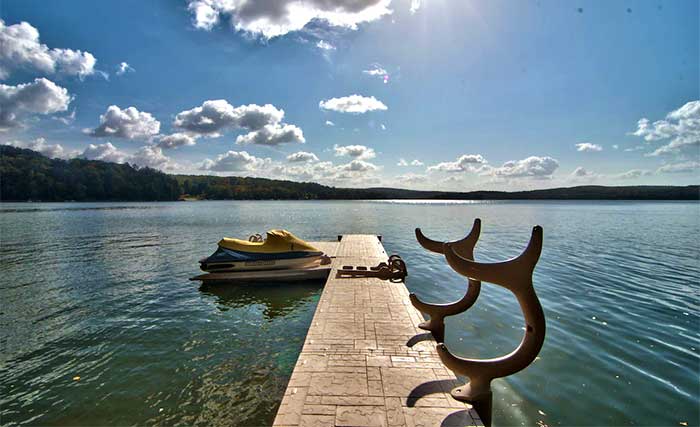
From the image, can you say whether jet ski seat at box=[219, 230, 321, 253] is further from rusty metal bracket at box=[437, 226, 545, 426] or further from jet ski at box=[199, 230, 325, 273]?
rusty metal bracket at box=[437, 226, 545, 426]

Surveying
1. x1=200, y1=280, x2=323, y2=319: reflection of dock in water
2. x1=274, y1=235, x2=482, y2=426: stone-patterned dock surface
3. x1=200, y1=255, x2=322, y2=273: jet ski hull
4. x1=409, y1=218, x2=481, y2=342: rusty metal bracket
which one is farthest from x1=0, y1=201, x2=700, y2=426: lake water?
x1=409, y1=218, x2=481, y2=342: rusty metal bracket

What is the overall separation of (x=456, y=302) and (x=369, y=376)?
239 centimetres

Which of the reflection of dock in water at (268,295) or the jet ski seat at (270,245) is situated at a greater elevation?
the jet ski seat at (270,245)

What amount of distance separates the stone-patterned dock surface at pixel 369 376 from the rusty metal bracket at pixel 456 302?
1.20ft

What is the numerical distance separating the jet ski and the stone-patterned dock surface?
6022mm

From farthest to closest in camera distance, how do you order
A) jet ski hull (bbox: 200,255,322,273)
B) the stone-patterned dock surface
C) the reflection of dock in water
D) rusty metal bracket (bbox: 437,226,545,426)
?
jet ski hull (bbox: 200,255,322,273)
the reflection of dock in water
the stone-patterned dock surface
rusty metal bracket (bbox: 437,226,545,426)

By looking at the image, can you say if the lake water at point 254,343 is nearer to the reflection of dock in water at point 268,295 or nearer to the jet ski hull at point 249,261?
the reflection of dock in water at point 268,295

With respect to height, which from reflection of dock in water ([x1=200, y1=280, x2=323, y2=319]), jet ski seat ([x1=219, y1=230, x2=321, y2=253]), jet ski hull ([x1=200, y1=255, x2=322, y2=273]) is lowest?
reflection of dock in water ([x1=200, y1=280, x2=323, y2=319])

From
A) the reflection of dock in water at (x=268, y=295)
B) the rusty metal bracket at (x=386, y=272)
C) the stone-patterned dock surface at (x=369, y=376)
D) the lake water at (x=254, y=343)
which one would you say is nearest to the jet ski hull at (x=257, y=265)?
the reflection of dock in water at (x=268, y=295)

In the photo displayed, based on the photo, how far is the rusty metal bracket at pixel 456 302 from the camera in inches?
234

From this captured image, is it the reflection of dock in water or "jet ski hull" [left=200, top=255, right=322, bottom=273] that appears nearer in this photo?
the reflection of dock in water

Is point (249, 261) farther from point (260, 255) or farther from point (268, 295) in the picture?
point (268, 295)

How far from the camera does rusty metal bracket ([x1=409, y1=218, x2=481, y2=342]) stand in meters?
5.94

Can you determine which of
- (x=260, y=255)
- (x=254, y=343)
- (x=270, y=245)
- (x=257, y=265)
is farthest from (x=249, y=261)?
(x=254, y=343)
